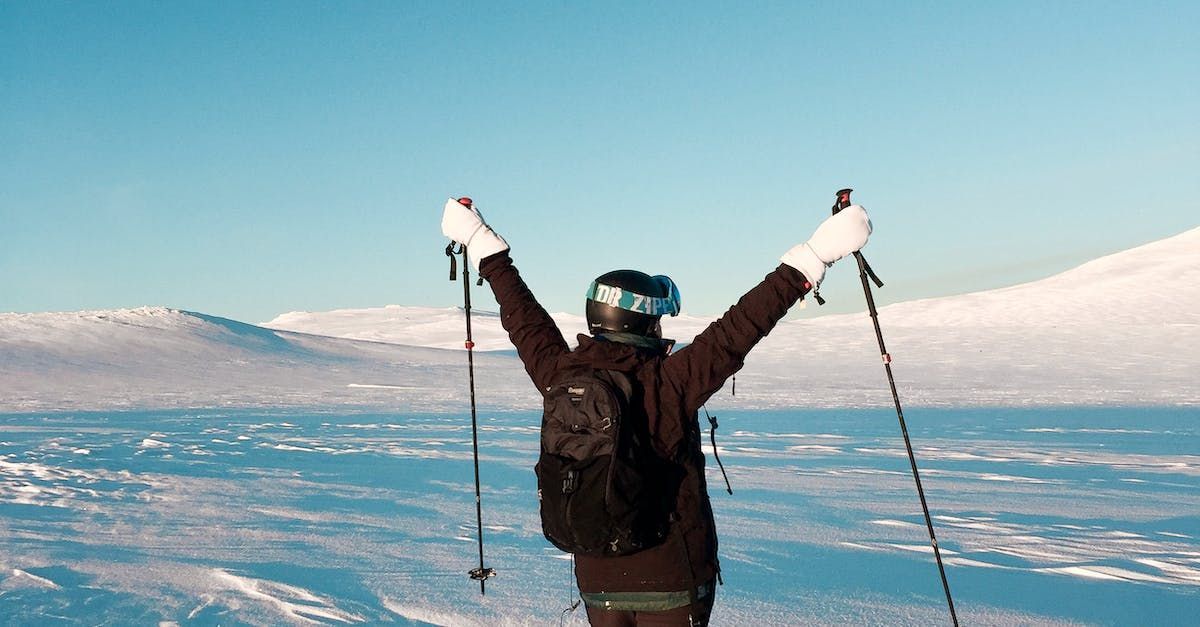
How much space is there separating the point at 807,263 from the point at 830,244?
92 millimetres

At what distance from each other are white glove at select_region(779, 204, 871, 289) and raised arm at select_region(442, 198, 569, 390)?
670 millimetres

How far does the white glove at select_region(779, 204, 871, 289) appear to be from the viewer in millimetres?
2086

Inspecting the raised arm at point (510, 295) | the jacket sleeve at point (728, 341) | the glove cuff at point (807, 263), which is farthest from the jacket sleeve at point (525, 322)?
the glove cuff at point (807, 263)

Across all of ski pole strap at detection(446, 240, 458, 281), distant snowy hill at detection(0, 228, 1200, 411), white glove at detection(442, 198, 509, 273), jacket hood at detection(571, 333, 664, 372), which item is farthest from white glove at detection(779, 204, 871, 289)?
distant snowy hill at detection(0, 228, 1200, 411)

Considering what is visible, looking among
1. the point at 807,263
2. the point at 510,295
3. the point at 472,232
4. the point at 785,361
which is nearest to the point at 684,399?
the point at 807,263

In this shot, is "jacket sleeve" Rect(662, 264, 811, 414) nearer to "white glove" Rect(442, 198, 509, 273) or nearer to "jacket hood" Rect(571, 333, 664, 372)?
"jacket hood" Rect(571, 333, 664, 372)

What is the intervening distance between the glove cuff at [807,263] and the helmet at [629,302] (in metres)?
0.33

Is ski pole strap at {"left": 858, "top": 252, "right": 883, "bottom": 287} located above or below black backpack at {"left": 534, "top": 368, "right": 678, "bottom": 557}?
above

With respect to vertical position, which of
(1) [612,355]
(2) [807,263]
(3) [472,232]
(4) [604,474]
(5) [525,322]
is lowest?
(4) [604,474]

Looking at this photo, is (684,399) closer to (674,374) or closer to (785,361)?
(674,374)

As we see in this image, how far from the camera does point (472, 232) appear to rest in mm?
2537

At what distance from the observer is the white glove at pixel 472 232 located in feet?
8.23

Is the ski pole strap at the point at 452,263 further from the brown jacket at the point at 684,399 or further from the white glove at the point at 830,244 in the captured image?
the white glove at the point at 830,244

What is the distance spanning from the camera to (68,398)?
16.2m
